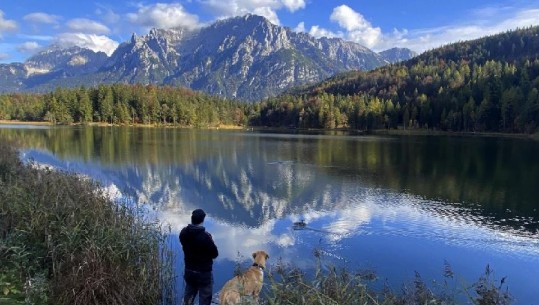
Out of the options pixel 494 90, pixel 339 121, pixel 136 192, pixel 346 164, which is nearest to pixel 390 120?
pixel 339 121

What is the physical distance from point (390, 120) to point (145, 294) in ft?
516

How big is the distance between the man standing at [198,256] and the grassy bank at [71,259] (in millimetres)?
1526

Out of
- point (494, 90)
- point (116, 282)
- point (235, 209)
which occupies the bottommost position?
point (235, 209)

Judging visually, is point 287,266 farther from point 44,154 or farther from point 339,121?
point 339,121

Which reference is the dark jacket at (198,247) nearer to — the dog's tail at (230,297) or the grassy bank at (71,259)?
the dog's tail at (230,297)

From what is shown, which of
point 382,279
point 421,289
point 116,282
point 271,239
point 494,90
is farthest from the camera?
point 494,90

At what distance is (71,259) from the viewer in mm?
11023

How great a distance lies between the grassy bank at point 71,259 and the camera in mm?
10055

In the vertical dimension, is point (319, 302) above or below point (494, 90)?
below

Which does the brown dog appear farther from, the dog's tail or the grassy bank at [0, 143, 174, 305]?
the grassy bank at [0, 143, 174, 305]

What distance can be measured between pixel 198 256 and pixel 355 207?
2035 centimetres

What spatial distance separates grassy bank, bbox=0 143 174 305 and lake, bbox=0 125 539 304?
274 centimetres

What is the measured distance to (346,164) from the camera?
171ft

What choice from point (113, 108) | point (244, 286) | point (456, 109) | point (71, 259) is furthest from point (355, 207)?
point (113, 108)
